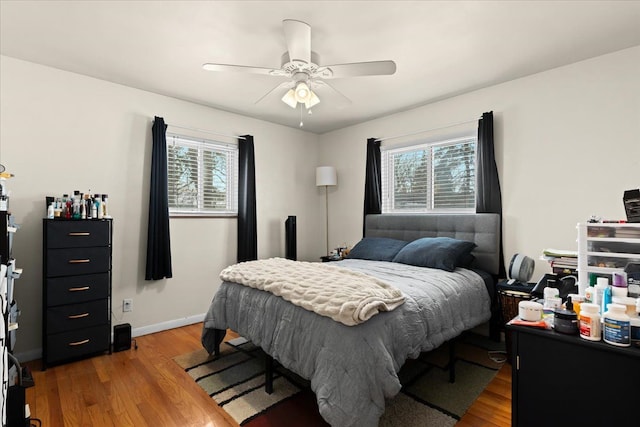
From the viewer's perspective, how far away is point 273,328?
A: 6.66 feet

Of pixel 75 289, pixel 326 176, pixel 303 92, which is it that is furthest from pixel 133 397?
pixel 326 176

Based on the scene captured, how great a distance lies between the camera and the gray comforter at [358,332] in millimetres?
1515

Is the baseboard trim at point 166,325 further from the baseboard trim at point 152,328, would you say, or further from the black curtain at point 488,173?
the black curtain at point 488,173

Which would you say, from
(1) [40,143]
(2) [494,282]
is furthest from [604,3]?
(1) [40,143]

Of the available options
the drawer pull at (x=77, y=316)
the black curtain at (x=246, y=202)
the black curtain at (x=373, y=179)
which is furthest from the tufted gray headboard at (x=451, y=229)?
the drawer pull at (x=77, y=316)

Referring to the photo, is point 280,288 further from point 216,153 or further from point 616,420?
point 216,153

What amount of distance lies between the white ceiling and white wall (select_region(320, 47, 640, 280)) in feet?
0.55

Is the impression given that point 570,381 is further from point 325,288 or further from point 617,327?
point 325,288

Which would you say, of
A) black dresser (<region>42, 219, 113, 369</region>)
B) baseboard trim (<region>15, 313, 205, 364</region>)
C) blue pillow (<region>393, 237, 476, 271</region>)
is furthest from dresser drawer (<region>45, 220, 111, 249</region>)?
blue pillow (<region>393, 237, 476, 271</region>)

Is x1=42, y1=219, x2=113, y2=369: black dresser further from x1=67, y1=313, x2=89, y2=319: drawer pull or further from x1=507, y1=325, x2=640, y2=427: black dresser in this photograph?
x1=507, y1=325, x2=640, y2=427: black dresser

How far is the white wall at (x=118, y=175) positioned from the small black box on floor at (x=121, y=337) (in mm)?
318

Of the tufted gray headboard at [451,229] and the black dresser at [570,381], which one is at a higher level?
the tufted gray headboard at [451,229]

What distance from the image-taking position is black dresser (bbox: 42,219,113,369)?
8.26 ft

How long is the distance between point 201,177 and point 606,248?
3669 mm
